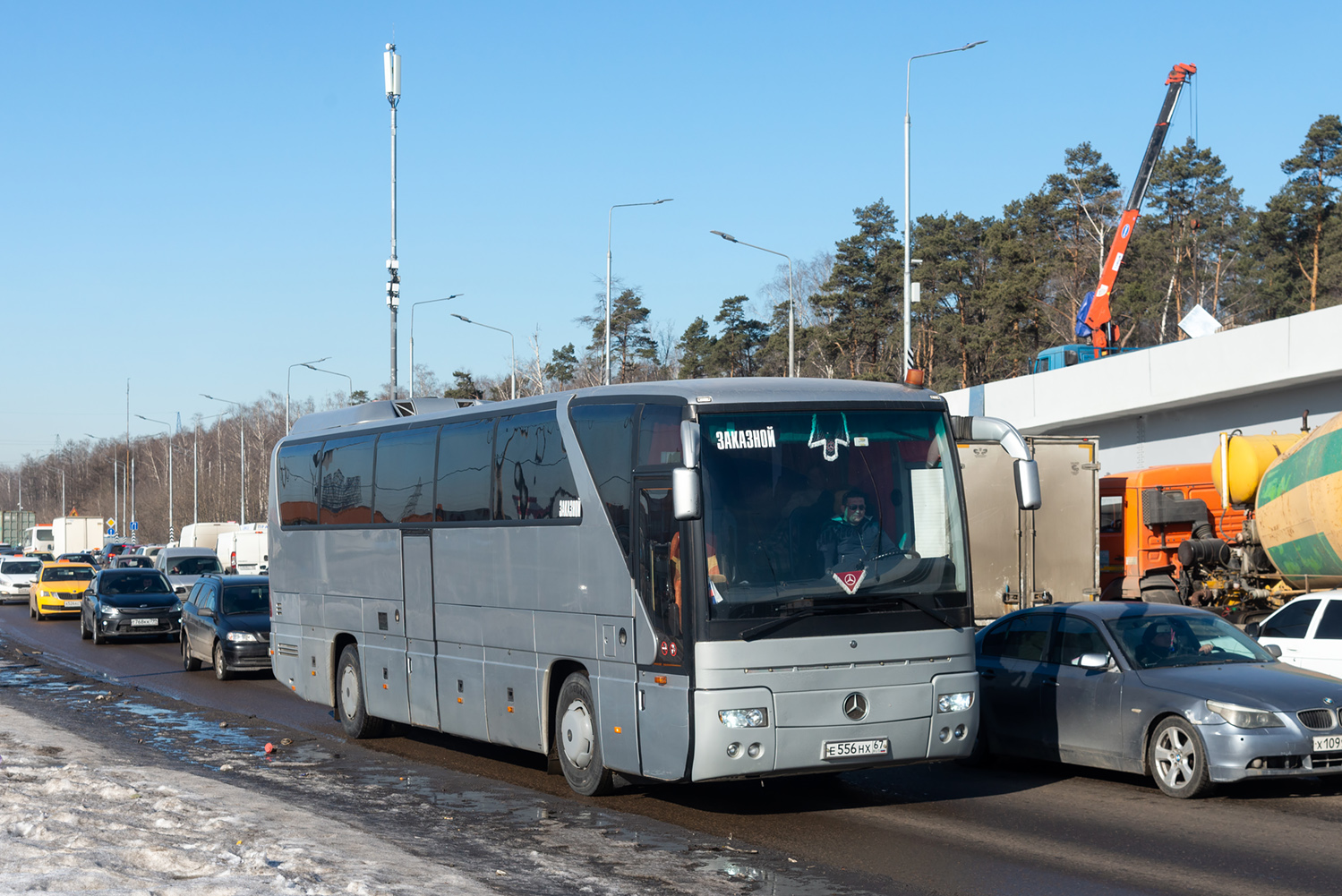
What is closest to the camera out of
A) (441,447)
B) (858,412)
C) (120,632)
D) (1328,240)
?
(858,412)

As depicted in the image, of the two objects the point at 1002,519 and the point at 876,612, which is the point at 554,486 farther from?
the point at 1002,519

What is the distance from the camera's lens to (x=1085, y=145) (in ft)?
234

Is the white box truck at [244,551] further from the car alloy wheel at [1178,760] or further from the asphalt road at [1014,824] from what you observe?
the car alloy wheel at [1178,760]

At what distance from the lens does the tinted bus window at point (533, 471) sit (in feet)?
37.0

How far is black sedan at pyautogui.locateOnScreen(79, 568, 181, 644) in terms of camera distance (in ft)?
98.1

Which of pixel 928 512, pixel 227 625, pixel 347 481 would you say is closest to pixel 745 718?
pixel 928 512

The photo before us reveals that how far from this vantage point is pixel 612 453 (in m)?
10.6

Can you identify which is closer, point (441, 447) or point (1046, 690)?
point (1046, 690)

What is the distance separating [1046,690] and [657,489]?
422 centimetres

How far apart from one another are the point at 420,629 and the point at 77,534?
68.6 m

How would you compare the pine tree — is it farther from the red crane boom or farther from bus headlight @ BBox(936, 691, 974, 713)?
bus headlight @ BBox(936, 691, 974, 713)

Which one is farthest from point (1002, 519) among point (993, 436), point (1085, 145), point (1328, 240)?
point (1085, 145)

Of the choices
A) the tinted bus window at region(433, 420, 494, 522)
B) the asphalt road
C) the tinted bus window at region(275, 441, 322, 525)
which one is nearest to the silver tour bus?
the tinted bus window at region(433, 420, 494, 522)

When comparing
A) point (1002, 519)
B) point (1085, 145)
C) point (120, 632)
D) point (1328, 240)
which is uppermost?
point (1085, 145)
